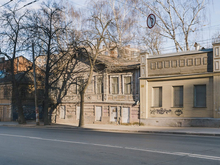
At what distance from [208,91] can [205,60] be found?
241 cm

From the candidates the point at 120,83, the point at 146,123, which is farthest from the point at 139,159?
the point at 120,83

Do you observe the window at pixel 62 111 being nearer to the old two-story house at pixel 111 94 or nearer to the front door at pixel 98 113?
the old two-story house at pixel 111 94

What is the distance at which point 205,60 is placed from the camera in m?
22.1

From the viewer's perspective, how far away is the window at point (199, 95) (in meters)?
22.5

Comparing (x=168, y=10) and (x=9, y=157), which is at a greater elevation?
(x=168, y=10)

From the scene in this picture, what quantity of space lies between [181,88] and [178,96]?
73 centimetres

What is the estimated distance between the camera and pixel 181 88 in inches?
934

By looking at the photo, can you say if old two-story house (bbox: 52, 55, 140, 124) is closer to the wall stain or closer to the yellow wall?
the wall stain

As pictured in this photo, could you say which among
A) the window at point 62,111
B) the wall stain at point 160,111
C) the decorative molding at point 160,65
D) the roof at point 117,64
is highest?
the roof at point 117,64

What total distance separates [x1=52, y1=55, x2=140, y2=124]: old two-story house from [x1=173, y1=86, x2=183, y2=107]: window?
12.2 feet

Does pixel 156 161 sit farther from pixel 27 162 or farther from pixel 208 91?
pixel 208 91

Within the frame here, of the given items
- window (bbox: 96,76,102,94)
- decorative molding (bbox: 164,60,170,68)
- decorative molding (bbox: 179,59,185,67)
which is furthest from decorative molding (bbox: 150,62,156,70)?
window (bbox: 96,76,102,94)

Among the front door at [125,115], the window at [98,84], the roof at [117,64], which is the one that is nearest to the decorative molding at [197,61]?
the roof at [117,64]

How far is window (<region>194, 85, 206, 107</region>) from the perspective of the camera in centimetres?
2252
